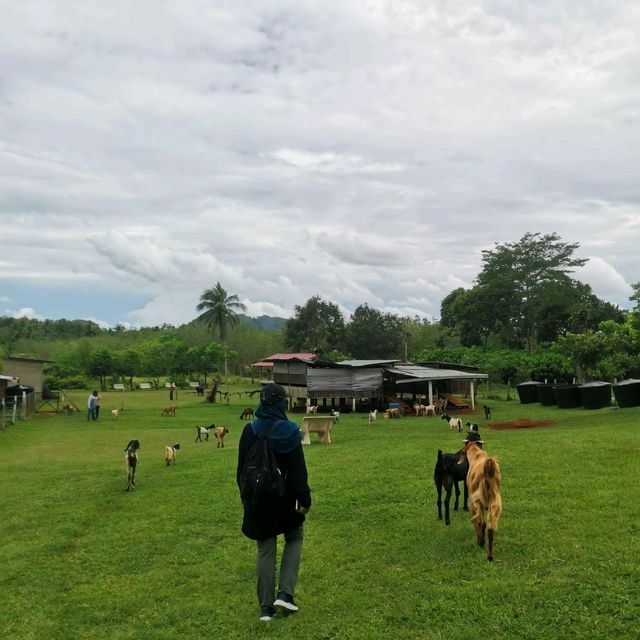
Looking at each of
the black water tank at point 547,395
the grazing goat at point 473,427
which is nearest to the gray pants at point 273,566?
the grazing goat at point 473,427

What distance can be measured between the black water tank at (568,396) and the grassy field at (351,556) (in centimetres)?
1626

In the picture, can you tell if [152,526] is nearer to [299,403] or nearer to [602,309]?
[299,403]

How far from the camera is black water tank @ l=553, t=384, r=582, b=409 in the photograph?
94.1 feet

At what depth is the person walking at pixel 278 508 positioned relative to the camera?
5074mm

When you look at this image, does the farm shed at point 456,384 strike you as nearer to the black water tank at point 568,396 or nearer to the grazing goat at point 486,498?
the black water tank at point 568,396

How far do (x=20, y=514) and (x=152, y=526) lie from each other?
299 centimetres

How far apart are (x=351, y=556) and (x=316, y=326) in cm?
6873

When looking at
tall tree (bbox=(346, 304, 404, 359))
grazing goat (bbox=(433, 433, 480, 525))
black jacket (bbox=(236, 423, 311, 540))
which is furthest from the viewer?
tall tree (bbox=(346, 304, 404, 359))

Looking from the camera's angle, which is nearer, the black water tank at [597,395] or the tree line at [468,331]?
the black water tank at [597,395]

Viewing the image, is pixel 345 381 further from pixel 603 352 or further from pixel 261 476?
pixel 261 476

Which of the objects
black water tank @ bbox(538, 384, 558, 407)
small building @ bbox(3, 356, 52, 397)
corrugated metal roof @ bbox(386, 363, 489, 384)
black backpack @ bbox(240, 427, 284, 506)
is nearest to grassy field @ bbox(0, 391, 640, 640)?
black backpack @ bbox(240, 427, 284, 506)

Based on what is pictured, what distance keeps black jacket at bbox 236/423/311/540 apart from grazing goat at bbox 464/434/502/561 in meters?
2.22

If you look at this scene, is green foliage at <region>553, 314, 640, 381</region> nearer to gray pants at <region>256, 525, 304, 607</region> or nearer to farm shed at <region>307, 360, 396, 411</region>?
farm shed at <region>307, 360, 396, 411</region>

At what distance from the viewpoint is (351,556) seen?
687 cm
